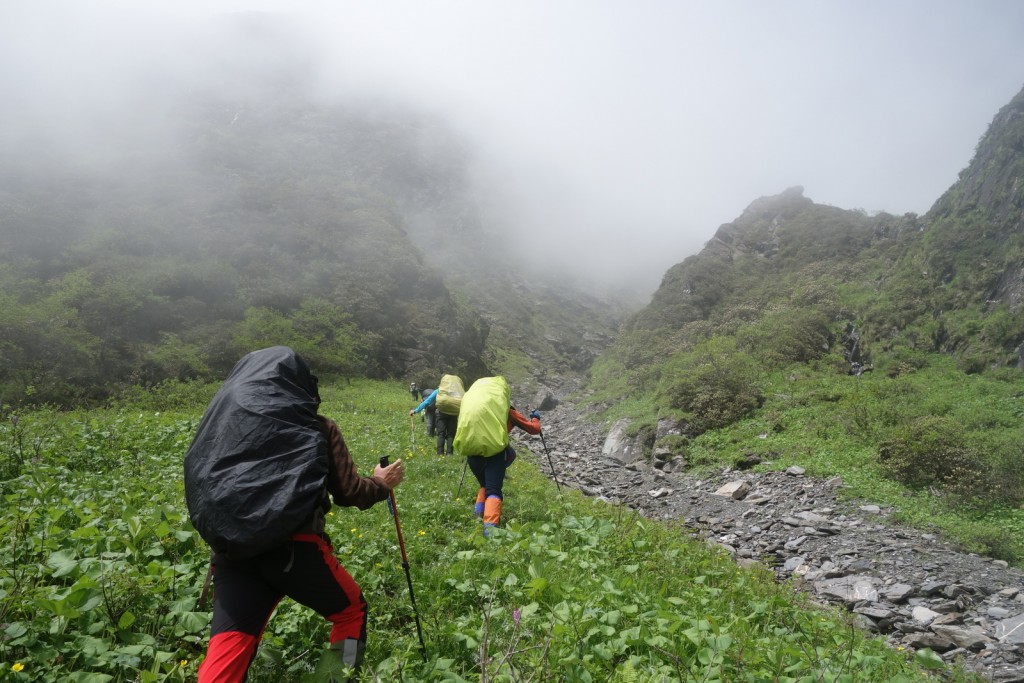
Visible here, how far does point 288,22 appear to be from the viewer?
123250 millimetres

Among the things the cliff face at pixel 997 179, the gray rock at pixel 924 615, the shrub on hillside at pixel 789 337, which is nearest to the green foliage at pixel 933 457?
the gray rock at pixel 924 615

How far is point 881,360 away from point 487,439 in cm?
2053

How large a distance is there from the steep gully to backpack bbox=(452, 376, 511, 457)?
15.2ft

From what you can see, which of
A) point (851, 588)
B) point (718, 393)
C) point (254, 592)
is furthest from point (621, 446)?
point (254, 592)

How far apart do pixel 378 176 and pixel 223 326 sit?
216 ft

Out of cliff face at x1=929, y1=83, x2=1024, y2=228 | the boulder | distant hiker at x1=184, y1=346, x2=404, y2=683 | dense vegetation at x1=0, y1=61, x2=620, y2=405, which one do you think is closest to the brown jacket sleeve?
distant hiker at x1=184, y1=346, x2=404, y2=683

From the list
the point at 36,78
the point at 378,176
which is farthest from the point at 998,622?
the point at 378,176

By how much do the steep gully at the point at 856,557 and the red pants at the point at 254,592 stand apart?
6.01 metres

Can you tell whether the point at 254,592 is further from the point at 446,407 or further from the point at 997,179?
the point at 997,179

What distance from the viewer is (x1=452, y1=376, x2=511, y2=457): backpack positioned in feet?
21.4

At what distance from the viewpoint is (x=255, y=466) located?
106 inches

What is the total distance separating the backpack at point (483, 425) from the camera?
6.51m

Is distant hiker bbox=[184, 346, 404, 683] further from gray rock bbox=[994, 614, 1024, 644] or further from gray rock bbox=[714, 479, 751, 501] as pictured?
gray rock bbox=[714, 479, 751, 501]

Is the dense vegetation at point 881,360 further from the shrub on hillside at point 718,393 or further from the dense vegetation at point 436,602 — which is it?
the dense vegetation at point 436,602
